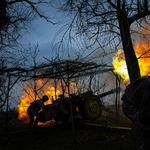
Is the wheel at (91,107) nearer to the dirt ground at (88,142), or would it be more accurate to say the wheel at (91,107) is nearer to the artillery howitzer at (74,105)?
the artillery howitzer at (74,105)

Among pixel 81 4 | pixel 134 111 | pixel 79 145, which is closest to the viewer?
pixel 134 111

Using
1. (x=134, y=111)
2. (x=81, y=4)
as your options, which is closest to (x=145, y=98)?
(x=134, y=111)

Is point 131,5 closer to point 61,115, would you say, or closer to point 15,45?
point 15,45

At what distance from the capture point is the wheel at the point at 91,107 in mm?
7032

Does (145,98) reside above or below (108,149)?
above

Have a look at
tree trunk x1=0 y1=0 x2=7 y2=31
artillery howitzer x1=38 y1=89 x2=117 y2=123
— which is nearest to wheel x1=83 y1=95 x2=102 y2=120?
artillery howitzer x1=38 y1=89 x2=117 y2=123

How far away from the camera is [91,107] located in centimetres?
725

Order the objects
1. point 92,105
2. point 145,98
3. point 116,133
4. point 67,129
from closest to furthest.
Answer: point 145,98, point 116,133, point 92,105, point 67,129

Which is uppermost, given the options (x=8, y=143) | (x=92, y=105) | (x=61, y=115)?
(x=92, y=105)

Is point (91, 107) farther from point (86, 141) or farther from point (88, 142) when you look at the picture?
point (88, 142)

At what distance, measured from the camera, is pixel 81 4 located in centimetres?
362

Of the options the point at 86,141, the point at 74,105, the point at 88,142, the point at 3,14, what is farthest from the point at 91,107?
the point at 3,14

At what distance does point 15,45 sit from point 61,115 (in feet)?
13.7

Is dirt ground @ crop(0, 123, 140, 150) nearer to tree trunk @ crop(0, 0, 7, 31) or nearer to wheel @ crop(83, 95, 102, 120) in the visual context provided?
wheel @ crop(83, 95, 102, 120)
